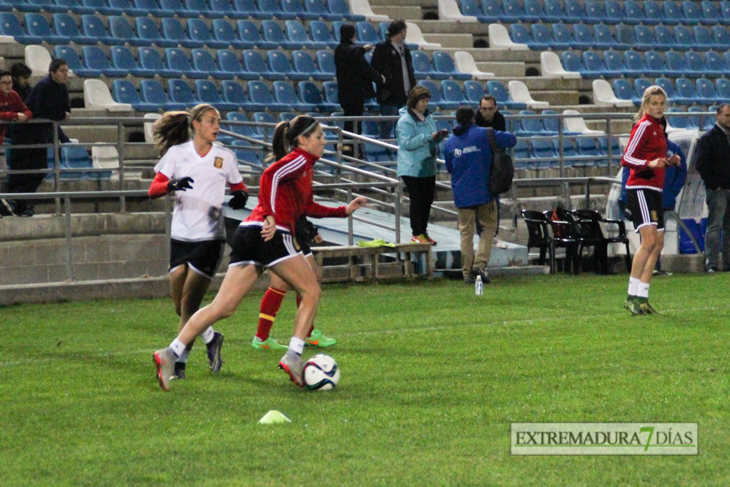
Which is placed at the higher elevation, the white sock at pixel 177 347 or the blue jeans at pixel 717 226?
the white sock at pixel 177 347

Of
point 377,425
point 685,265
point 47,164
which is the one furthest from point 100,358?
point 685,265

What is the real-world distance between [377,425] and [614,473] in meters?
1.51

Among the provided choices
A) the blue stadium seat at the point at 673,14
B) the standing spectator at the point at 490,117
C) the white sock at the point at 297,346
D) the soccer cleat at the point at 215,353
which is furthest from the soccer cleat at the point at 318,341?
the blue stadium seat at the point at 673,14

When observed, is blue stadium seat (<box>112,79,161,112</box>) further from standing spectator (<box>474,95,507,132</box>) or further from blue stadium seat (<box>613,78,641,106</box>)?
blue stadium seat (<box>613,78,641,106</box>)

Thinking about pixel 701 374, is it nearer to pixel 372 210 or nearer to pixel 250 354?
pixel 250 354

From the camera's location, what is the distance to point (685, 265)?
1556 centimetres

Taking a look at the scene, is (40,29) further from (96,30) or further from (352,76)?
(352,76)

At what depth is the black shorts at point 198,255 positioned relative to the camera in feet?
27.1

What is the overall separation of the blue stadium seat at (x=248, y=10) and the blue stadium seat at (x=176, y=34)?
4.81 feet

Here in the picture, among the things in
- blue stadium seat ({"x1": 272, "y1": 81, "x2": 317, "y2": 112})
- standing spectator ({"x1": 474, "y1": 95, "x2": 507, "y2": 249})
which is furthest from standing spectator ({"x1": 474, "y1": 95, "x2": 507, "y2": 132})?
blue stadium seat ({"x1": 272, "y1": 81, "x2": 317, "y2": 112})

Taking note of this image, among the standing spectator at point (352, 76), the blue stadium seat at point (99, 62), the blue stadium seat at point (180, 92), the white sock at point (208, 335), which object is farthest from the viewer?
the blue stadium seat at point (99, 62)

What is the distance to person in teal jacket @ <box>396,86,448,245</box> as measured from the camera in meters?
14.1

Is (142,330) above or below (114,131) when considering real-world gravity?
below

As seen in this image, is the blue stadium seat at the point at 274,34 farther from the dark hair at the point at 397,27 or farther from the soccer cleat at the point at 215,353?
the soccer cleat at the point at 215,353
